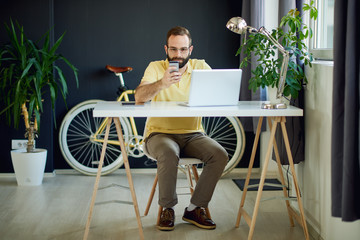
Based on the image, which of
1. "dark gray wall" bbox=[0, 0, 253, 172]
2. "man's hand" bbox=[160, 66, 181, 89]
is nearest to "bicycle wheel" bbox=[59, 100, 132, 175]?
"dark gray wall" bbox=[0, 0, 253, 172]

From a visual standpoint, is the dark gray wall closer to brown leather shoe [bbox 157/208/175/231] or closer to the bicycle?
the bicycle

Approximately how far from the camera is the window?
3.14 meters

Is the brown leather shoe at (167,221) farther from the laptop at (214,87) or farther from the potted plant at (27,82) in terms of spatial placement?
the potted plant at (27,82)

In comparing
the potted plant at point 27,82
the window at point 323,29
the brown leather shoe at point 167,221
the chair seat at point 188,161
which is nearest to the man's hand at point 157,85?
the chair seat at point 188,161

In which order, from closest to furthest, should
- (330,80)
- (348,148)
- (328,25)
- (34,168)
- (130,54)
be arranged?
(348,148), (330,80), (328,25), (34,168), (130,54)

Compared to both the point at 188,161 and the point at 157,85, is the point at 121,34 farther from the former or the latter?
the point at 188,161

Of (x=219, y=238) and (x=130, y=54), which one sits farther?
(x=130, y=54)

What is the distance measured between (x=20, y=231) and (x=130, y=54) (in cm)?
210

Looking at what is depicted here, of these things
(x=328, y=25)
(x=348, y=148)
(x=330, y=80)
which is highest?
(x=328, y=25)

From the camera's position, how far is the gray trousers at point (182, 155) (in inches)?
117

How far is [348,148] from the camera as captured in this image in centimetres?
196

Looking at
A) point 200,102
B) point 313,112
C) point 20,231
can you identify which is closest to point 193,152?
point 200,102

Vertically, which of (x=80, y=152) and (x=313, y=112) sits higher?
(x=313, y=112)

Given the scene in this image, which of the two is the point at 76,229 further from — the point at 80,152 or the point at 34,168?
the point at 80,152
